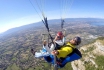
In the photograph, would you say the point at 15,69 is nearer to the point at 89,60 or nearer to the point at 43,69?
the point at 43,69

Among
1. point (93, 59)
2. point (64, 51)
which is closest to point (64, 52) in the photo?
point (64, 51)

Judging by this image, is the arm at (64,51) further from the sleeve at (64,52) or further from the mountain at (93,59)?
the mountain at (93,59)

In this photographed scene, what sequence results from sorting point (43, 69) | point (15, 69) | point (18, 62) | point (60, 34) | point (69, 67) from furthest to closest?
point (18, 62) < point (15, 69) < point (43, 69) < point (69, 67) < point (60, 34)

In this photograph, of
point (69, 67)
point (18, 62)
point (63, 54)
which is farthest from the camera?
point (18, 62)

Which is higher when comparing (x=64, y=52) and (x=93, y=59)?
(x=64, y=52)

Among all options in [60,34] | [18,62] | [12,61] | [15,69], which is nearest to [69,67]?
[15,69]

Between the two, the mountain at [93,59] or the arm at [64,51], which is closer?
the arm at [64,51]

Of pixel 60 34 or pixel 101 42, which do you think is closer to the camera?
pixel 60 34

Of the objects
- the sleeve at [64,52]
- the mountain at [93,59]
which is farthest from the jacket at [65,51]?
the mountain at [93,59]

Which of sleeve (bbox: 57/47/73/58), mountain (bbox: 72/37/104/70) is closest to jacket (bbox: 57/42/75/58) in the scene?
sleeve (bbox: 57/47/73/58)

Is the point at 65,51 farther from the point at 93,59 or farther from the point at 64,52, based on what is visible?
the point at 93,59

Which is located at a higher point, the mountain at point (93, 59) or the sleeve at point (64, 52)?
the sleeve at point (64, 52)
